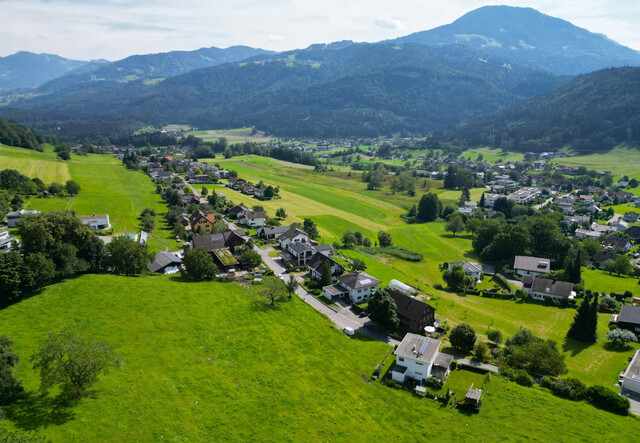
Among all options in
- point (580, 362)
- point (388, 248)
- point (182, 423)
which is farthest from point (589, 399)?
point (388, 248)

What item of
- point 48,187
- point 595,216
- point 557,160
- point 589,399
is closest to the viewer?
point 589,399

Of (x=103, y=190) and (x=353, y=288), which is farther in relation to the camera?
(x=103, y=190)

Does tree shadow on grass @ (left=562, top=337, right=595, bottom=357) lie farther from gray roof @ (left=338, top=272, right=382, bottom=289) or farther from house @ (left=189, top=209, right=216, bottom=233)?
house @ (left=189, top=209, right=216, bottom=233)

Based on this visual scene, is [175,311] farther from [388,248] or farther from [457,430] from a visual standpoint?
[388,248]

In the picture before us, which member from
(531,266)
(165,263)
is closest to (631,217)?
(531,266)

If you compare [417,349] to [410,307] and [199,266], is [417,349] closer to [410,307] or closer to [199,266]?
[410,307]

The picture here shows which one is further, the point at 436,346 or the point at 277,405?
the point at 436,346

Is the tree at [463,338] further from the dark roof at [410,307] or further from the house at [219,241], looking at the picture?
the house at [219,241]
